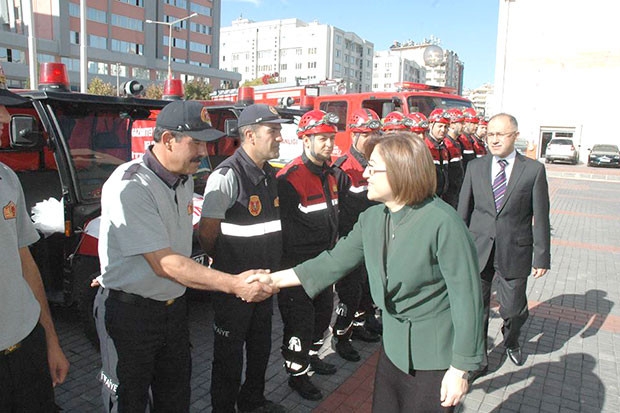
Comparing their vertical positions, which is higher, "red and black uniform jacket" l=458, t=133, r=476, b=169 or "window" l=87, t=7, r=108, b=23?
"window" l=87, t=7, r=108, b=23

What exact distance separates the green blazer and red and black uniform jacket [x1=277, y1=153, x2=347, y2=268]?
1375 millimetres

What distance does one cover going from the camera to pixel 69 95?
421cm

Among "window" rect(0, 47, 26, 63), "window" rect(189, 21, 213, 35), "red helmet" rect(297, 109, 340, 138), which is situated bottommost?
"red helmet" rect(297, 109, 340, 138)

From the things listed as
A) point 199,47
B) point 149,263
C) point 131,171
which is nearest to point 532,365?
point 149,263

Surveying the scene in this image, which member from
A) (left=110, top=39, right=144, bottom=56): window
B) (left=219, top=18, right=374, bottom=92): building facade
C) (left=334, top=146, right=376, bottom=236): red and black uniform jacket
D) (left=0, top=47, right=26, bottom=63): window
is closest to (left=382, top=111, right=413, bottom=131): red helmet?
(left=334, top=146, right=376, bottom=236): red and black uniform jacket

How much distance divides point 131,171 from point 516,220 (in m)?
3.12

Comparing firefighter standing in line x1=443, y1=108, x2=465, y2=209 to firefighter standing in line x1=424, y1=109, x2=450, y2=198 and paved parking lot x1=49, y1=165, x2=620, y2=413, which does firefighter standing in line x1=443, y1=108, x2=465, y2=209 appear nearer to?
firefighter standing in line x1=424, y1=109, x2=450, y2=198

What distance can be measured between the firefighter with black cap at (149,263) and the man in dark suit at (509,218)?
251 centimetres

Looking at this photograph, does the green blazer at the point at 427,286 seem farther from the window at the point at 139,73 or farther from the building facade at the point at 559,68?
the window at the point at 139,73

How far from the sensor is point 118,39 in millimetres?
54031

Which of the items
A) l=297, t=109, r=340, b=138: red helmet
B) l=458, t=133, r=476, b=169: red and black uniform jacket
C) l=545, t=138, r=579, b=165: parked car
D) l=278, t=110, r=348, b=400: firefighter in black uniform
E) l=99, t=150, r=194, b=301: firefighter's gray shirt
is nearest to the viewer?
l=99, t=150, r=194, b=301: firefighter's gray shirt

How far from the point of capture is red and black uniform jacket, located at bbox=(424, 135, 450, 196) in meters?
6.25

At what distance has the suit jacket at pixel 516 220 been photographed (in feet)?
13.0

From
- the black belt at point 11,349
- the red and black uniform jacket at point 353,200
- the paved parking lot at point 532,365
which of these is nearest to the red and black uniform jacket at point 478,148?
the paved parking lot at point 532,365
